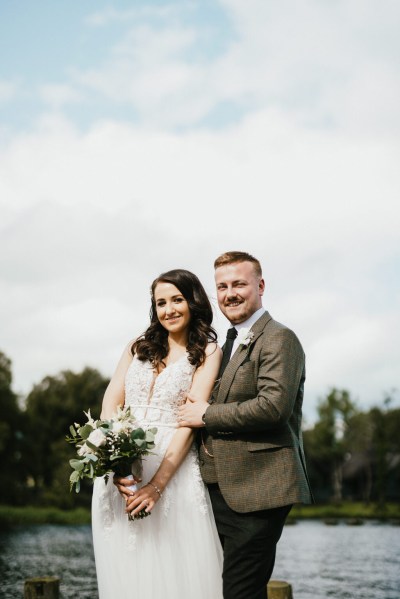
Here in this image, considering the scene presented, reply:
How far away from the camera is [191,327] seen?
5.46 m

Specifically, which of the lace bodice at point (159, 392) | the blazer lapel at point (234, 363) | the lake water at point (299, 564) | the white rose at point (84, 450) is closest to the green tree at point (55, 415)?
the lake water at point (299, 564)

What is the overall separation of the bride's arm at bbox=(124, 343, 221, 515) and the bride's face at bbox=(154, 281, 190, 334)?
0.30 m

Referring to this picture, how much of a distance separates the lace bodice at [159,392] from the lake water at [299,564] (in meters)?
8.43

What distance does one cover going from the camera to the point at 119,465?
4633 mm

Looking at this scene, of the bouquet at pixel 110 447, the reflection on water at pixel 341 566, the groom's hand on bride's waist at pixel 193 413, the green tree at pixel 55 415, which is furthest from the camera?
the green tree at pixel 55 415

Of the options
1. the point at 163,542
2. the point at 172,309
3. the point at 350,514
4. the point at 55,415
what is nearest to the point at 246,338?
the point at 172,309

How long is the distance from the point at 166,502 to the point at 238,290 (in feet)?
5.05

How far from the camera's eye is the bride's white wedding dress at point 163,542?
193 inches

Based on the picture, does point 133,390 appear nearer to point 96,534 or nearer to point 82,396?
point 96,534

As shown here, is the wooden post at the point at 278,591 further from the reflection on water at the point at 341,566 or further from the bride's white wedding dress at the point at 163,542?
the reflection on water at the point at 341,566

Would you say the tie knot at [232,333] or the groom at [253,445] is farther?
the tie knot at [232,333]

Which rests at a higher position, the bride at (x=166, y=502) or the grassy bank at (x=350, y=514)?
the bride at (x=166, y=502)

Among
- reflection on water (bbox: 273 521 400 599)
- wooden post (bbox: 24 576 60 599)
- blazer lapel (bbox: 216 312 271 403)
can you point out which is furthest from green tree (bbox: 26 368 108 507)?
blazer lapel (bbox: 216 312 271 403)

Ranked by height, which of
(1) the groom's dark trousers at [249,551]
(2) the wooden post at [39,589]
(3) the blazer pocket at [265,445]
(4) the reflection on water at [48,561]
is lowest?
(4) the reflection on water at [48,561]
